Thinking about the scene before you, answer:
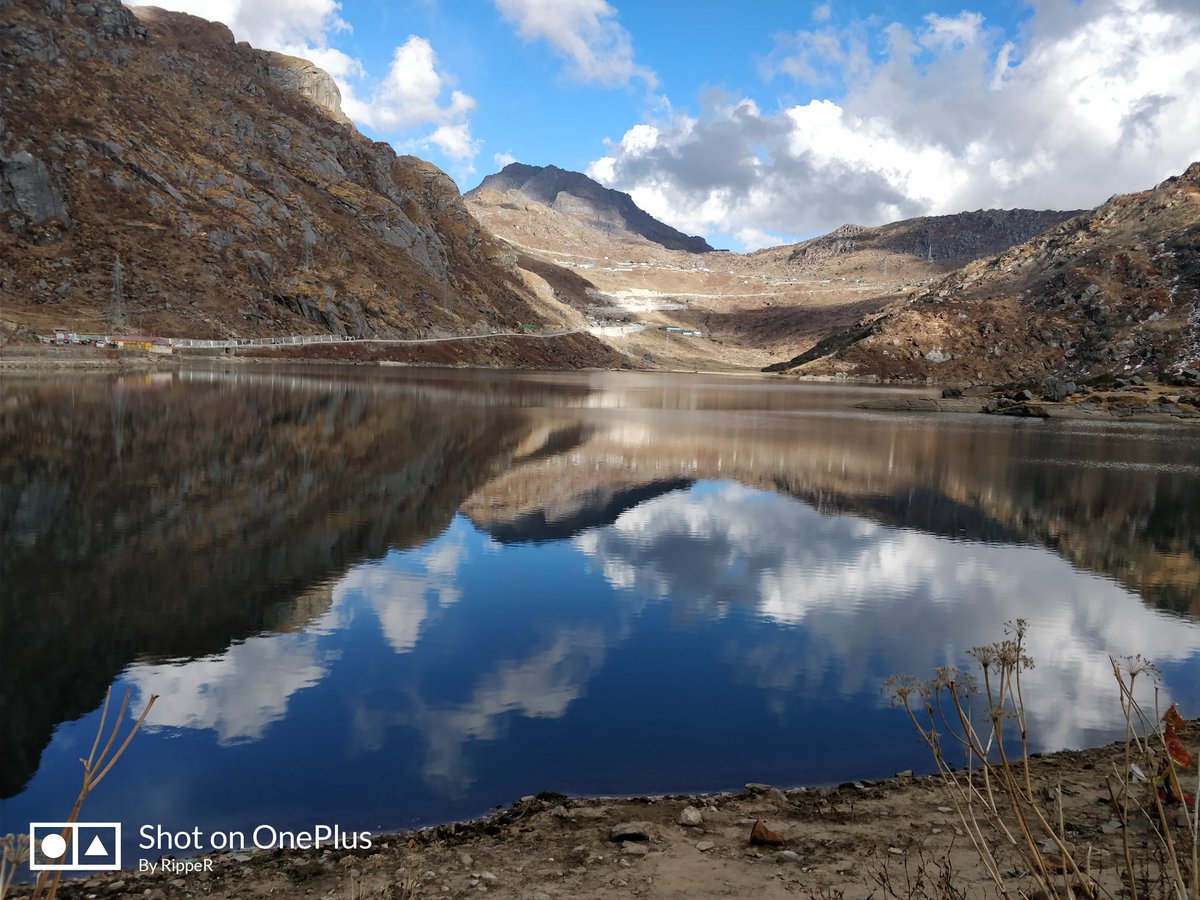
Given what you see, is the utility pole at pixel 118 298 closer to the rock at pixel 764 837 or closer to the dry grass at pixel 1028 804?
the dry grass at pixel 1028 804

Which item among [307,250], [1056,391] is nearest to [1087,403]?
[1056,391]

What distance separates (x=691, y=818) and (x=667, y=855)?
772 millimetres

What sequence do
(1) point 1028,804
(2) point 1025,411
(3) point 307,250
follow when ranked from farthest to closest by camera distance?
(3) point 307,250 < (2) point 1025,411 < (1) point 1028,804

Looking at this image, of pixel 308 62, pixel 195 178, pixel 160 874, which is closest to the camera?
pixel 160 874

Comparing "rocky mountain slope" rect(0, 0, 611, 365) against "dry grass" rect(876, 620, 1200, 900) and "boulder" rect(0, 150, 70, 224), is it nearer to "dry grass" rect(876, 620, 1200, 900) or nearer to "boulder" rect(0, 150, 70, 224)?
"boulder" rect(0, 150, 70, 224)

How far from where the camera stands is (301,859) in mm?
7168

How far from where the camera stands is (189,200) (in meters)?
110

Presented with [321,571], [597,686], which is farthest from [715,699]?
[321,571]

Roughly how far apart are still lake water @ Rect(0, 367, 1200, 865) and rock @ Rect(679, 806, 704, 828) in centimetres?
97

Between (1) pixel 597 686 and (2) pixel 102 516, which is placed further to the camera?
(2) pixel 102 516

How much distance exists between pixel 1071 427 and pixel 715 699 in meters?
59.4

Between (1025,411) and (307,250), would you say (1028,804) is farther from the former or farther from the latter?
(307,250)

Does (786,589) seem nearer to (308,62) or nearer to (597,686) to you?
(597,686)

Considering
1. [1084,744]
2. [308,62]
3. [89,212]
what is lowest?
[1084,744]
